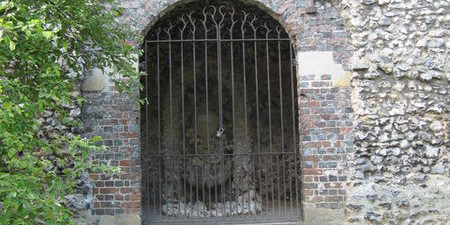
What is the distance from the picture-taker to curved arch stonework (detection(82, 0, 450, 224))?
552cm

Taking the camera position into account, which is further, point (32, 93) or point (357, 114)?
point (357, 114)

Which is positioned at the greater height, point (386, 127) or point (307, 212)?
point (386, 127)

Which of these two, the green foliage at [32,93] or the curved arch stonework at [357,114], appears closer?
the green foliage at [32,93]

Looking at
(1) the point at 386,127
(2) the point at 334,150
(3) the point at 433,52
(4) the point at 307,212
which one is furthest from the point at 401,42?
(4) the point at 307,212

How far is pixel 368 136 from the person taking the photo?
18.5ft

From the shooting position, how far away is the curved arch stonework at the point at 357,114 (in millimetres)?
5516

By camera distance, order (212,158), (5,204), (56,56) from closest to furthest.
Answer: (5,204) < (56,56) < (212,158)

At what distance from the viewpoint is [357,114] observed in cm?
568

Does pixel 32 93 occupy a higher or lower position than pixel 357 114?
higher

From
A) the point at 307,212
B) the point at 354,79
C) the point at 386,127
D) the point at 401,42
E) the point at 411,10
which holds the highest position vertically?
the point at 411,10

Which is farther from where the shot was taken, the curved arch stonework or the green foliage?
the curved arch stonework

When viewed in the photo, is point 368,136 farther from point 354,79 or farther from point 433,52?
point 433,52

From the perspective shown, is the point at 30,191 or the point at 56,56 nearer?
the point at 30,191

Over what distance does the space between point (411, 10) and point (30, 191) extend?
15.2ft
